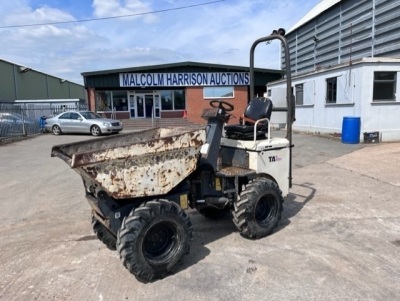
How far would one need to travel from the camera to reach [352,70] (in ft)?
42.7

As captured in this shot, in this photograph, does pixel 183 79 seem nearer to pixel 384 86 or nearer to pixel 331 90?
pixel 331 90

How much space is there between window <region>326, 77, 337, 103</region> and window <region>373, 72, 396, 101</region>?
1.89 meters

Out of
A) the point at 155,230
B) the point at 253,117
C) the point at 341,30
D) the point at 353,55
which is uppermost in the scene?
the point at 341,30

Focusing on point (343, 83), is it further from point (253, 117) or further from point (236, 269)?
point (236, 269)

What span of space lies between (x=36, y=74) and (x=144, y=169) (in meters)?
42.9

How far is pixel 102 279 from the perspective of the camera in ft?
11.4

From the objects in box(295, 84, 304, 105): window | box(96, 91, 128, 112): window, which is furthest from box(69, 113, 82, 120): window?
box(295, 84, 304, 105): window

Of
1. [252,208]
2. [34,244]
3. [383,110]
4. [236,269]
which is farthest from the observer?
[383,110]

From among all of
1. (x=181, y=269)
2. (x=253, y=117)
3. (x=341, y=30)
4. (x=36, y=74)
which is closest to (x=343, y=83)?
(x=341, y=30)

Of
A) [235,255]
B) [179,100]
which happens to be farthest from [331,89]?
[179,100]

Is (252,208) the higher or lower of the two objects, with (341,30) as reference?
lower

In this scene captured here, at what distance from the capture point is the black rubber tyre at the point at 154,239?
325 cm

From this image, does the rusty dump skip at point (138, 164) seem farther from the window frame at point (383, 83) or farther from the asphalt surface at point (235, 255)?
the window frame at point (383, 83)

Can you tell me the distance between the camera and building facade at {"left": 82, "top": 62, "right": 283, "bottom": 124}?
2620cm
